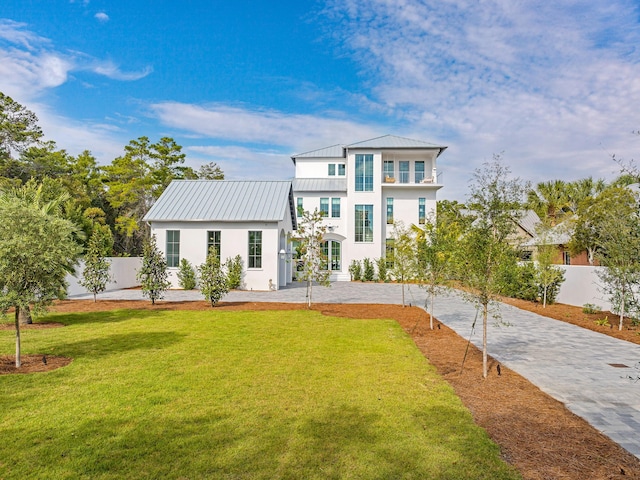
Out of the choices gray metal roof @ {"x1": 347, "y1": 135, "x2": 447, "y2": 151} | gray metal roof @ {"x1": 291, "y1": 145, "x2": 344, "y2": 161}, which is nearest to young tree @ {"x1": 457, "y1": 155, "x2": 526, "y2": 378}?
gray metal roof @ {"x1": 347, "y1": 135, "x2": 447, "y2": 151}

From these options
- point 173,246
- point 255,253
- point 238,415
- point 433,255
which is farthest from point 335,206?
point 238,415

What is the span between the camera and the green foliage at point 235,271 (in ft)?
70.3

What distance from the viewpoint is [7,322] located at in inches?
467

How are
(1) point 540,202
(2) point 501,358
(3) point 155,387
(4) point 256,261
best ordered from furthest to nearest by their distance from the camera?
(1) point 540,202 < (4) point 256,261 < (2) point 501,358 < (3) point 155,387

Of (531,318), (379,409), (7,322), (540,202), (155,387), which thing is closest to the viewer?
(379,409)

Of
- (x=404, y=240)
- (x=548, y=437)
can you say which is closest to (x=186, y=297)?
(x=404, y=240)

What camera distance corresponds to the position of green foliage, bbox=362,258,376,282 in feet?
95.5

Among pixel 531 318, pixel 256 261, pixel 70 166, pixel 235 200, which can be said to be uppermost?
pixel 70 166

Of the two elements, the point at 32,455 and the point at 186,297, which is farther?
the point at 186,297

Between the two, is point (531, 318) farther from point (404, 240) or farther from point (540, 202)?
point (540, 202)

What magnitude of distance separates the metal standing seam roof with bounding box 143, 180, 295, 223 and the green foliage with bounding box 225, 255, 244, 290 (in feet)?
7.34

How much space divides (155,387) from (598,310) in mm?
14956

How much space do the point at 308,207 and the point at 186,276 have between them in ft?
41.6

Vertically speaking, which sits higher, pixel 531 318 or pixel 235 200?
pixel 235 200
